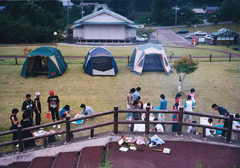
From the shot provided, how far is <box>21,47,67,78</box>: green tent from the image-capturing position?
1494 centimetres

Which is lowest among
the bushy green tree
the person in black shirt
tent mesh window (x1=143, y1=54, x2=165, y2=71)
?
the person in black shirt

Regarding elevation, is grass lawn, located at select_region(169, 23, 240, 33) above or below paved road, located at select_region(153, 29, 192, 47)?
above

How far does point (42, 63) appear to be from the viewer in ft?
53.9

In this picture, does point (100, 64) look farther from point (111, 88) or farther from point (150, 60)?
point (150, 60)

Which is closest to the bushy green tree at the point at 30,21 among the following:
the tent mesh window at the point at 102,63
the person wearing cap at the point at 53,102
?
the tent mesh window at the point at 102,63

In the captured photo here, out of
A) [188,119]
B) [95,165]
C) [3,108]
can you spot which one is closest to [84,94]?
[3,108]

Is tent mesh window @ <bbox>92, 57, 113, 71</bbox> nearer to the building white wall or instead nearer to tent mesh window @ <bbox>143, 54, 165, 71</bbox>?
tent mesh window @ <bbox>143, 54, 165, 71</bbox>

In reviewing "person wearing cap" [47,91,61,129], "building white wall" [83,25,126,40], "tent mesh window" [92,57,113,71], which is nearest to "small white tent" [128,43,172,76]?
"tent mesh window" [92,57,113,71]

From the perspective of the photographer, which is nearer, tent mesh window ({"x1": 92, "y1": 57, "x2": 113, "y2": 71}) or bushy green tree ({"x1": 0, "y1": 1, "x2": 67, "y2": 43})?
tent mesh window ({"x1": 92, "y1": 57, "x2": 113, "y2": 71})

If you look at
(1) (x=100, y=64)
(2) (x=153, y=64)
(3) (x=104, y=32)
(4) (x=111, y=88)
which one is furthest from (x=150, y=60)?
(3) (x=104, y=32)

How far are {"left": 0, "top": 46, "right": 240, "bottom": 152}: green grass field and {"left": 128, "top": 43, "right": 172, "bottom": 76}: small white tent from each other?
1.82 ft

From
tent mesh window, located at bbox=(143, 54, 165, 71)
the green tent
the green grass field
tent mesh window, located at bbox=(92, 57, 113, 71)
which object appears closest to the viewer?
the green grass field

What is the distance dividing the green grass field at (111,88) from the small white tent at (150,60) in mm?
554

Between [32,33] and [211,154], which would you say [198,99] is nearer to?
[211,154]
